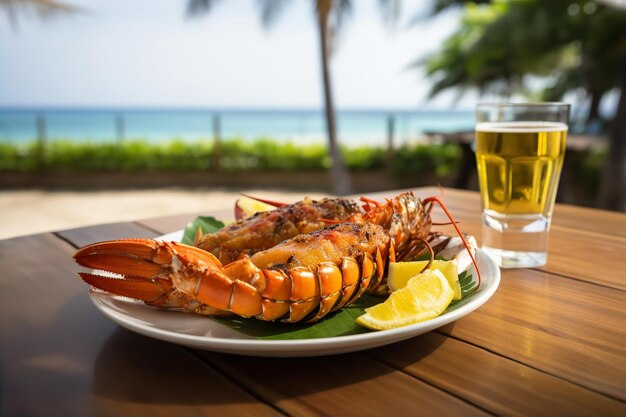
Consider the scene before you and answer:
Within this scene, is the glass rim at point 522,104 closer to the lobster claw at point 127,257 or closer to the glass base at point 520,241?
the glass base at point 520,241

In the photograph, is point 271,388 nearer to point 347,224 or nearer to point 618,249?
point 347,224

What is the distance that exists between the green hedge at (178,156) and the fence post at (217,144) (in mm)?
52

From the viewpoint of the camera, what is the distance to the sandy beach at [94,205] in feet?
28.8

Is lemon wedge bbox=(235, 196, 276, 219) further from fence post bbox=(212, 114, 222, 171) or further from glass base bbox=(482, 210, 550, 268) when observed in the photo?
fence post bbox=(212, 114, 222, 171)

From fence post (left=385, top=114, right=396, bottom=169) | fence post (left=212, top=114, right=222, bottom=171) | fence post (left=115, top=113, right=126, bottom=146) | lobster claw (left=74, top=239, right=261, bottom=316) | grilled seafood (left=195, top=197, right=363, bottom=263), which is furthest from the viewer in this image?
fence post (left=115, top=113, right=126, bottom=146)

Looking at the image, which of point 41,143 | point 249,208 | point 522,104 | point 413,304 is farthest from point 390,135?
point 413,304

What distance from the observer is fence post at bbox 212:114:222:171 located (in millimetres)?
12844

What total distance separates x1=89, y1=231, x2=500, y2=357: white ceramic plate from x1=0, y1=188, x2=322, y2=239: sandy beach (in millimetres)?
7646

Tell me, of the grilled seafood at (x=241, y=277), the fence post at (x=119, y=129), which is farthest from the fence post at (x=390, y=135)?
the grilled seafood at (x=241, y=277)

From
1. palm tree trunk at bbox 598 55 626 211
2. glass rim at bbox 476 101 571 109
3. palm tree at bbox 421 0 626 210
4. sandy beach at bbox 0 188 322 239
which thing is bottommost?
sandy beach at bbox 0 188 322 239

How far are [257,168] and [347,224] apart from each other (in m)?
11.7

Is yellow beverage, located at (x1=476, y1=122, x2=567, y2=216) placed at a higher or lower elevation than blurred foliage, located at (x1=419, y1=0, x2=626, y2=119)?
lower

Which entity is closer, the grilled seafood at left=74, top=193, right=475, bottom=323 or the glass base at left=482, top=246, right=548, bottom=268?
the grilled seafood at left=74, top=193, right=475, bottom=323

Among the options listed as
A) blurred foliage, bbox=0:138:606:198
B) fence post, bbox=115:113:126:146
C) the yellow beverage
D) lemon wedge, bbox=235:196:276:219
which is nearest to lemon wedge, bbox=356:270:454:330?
the yellow beverage
